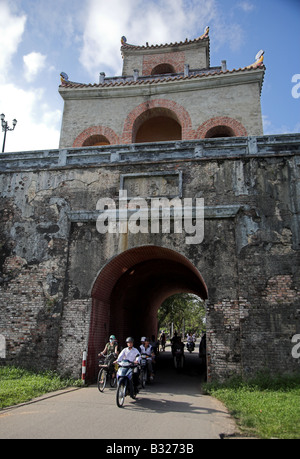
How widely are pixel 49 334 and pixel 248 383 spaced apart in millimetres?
5429

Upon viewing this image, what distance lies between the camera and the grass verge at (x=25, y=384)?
6961mm

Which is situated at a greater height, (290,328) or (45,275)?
(45,275)

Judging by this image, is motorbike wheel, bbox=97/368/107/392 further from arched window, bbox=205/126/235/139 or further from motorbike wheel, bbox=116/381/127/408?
arched window, bbox=205/126/235/139

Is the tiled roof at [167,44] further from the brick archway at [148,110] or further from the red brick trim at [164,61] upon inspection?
the brick archway at [148,110]

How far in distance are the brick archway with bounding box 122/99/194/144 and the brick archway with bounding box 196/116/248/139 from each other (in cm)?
43

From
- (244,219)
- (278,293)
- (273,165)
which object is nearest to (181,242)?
(244,219)

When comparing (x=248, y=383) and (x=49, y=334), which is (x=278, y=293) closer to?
(x=248, y=383)

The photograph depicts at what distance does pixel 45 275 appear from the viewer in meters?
9.93

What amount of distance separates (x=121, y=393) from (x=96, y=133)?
11.5 m

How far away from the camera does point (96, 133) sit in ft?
49.6

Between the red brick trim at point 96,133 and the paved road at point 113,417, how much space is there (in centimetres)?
1039

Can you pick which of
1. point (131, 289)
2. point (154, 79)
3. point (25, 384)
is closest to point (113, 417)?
point (25, 384)

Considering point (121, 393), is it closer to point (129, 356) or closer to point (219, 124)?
point (129, 356)
